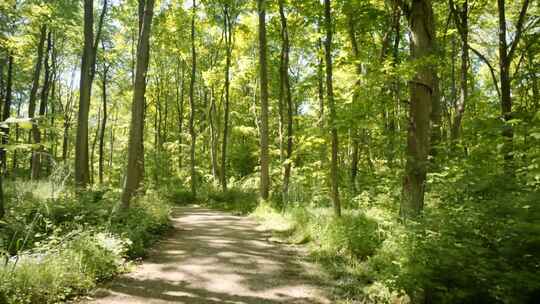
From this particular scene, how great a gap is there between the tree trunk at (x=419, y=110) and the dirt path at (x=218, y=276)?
214 centimetres

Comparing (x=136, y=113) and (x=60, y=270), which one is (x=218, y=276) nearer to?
(x=60, y=270)

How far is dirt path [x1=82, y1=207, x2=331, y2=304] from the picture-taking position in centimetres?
527

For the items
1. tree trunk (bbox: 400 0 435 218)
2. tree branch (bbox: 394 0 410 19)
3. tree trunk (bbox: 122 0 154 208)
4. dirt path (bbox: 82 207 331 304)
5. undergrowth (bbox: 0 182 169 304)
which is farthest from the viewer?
tree trunk (bbox: 122 0 154 208)

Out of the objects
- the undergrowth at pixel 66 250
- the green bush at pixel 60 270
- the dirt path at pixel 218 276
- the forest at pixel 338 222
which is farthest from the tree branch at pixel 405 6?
the green bush at pixel 60 270

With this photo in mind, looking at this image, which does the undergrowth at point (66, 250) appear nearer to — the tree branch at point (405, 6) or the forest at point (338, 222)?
the forest at point (338, 222)

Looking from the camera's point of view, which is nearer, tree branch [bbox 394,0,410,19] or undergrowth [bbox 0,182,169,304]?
undergrowth [bbox 0,182,169,304]

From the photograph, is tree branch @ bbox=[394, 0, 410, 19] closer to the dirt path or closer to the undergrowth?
the dirt path

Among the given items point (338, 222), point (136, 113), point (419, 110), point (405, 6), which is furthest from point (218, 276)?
point (405, 6)

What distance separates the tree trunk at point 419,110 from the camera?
6.16 meters

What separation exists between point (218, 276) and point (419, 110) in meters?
4.42

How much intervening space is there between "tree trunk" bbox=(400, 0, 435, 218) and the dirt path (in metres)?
2.14

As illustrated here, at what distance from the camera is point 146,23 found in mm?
9805

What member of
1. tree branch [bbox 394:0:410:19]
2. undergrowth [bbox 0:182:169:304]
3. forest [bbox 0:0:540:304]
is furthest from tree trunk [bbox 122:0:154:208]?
tree branch [bbox 394:0:410:19]

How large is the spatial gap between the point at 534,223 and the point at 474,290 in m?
0.87
